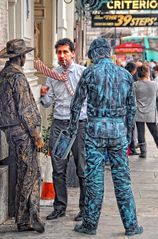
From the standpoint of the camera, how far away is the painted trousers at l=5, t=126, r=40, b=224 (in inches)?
233

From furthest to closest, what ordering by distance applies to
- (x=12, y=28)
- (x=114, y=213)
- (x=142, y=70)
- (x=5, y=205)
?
(x=142, y=70)
(x=12, y=28)
(x=114, y=213)
(x=5, y=205)

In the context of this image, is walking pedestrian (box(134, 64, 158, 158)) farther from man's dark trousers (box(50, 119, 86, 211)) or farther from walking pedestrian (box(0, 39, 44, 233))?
walking pedestrian (box(0, 39, 44, 233))

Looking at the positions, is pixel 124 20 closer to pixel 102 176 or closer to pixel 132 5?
pixel 132 5

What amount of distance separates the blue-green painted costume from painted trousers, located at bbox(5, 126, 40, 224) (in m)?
0.48

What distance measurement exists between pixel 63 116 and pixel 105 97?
0.96 meters

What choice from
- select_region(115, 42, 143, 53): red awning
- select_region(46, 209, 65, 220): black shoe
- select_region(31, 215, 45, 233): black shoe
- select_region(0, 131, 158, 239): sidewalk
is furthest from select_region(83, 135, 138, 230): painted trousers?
select_region(115, 42, 143, 53): red awning

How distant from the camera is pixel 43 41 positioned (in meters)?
12.6

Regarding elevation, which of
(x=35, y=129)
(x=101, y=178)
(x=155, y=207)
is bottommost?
(x=155, y=207)

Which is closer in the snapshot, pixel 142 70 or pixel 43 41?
pixel 142 70

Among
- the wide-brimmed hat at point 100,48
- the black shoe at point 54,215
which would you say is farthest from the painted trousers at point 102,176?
the wide-brimmed hat at point 100,48

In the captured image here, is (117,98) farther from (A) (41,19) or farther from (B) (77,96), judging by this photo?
(A) (41,19)

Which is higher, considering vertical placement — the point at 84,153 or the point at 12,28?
the point at 12,28

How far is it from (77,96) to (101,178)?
0.85 meters

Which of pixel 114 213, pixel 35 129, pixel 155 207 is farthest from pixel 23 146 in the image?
pixel 155 207
